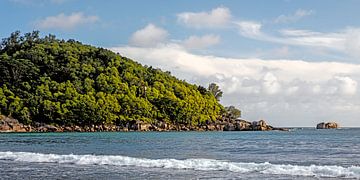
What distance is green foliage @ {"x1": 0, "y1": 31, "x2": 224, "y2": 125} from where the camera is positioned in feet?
475

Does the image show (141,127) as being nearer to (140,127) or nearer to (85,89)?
(140,127)

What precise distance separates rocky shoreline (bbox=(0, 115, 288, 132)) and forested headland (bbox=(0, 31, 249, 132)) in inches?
69.0

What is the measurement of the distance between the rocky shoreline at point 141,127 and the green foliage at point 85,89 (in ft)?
7.47

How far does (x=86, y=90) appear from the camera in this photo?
15775 cm

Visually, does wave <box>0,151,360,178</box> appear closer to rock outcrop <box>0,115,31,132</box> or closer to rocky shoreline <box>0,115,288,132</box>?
rock outcrop <box>0,115,31,132</box>

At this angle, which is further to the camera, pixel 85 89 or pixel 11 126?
pixel 85 89

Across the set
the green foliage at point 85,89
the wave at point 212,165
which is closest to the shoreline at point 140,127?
the green foliage at point 85,89

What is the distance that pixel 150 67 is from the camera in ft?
A: 636

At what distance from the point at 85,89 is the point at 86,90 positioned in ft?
1.62

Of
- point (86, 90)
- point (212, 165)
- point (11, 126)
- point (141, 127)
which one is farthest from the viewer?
point (86, 90)

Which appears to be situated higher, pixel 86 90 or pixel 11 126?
pixel 86 90

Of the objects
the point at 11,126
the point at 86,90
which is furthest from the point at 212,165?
the point at 86,90

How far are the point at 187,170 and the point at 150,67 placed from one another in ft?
539

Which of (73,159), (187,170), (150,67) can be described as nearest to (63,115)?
(150,67)
